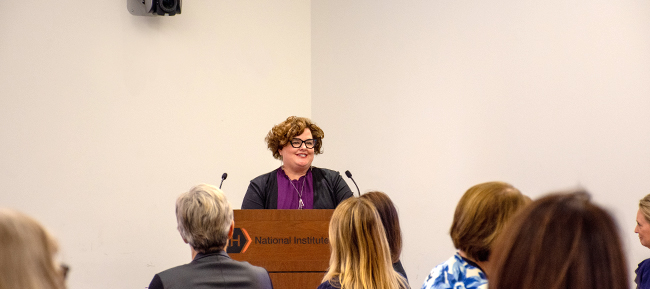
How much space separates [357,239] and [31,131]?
3481 mm

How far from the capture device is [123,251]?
4.74m

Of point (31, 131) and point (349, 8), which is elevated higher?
point (349, 8)

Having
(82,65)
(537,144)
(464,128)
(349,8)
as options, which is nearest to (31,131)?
(82,65)

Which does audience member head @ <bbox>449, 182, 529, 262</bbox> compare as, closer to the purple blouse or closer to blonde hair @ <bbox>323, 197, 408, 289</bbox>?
blonde hair @ <bbox>323, 197, 408, 289</bbox>

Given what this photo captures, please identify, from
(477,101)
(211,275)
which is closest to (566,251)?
(211,275)

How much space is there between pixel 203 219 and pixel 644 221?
2.15 metres

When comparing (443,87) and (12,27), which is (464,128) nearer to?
(443,87)

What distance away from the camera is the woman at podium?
11.8 ft

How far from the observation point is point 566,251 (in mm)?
888

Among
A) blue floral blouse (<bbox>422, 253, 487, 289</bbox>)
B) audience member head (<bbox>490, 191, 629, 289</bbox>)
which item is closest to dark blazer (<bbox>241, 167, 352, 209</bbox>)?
blue floral blouse (<bbox>422, 253, 487, 289</bbox>)

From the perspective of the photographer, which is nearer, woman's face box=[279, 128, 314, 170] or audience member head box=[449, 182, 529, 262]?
audience member head box=[449, 182, 529, 262]

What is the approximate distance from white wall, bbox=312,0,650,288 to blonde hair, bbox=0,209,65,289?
8.99ft

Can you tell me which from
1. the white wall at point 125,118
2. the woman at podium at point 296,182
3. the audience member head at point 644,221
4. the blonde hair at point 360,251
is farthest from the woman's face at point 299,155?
the audience member head at point 644,221

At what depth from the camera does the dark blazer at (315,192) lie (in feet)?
11.7
